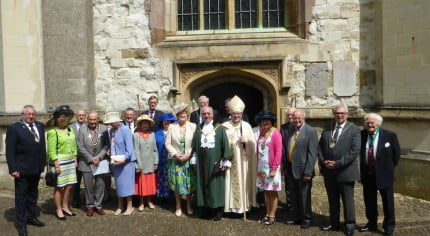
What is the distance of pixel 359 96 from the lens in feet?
28.5

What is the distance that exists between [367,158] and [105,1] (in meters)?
6.12

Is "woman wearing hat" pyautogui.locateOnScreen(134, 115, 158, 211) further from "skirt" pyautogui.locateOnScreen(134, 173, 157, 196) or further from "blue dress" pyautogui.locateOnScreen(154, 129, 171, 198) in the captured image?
"blue dress" pyautogui.locateOnScreen(154, 129, 171, 198)

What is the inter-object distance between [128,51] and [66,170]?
3.52m

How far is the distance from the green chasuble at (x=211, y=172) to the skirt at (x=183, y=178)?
7.3 inches

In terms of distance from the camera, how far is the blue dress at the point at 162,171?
691 centimetres

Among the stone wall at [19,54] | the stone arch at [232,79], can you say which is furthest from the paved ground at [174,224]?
the stone arch at [232,79]

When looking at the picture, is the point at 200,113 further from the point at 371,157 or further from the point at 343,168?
the point at 371,157

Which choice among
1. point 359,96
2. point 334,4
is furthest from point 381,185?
point 334,4

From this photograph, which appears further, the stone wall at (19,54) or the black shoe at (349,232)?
the stone wall at (19,54)

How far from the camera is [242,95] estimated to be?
1022cm

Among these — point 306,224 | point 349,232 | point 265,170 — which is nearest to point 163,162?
point 265,170

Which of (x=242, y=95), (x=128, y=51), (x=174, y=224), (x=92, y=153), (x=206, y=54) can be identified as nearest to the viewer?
(x=174, y=224)

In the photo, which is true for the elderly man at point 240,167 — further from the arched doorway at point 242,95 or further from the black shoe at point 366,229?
the arched doorway at point 242,95

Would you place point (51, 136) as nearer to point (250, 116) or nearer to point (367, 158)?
point (367, 158)
